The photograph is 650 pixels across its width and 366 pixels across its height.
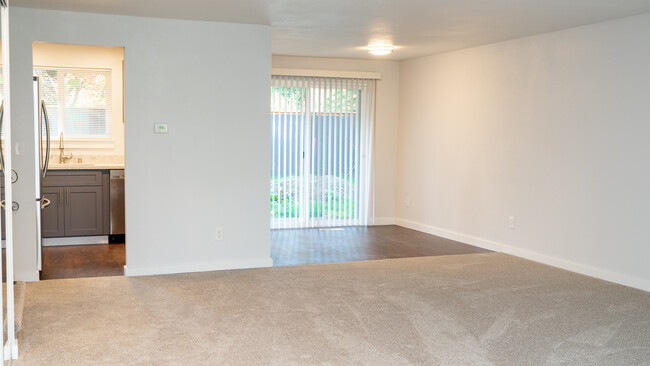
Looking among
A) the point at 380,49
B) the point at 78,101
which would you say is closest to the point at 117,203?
the point at 78,101

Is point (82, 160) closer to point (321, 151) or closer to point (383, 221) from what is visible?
point (321, 151)

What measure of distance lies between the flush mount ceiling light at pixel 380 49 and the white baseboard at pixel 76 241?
3683 millimetres

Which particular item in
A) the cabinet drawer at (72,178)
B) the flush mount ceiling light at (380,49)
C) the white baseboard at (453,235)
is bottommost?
the white baseboard at (453,235)

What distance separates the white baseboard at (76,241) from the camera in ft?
21.2

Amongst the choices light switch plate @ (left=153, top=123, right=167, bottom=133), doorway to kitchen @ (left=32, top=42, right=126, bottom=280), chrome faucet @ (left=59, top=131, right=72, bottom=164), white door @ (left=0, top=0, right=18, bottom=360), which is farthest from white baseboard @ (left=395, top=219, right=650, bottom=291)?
white door @ (left=0, top=0, right=18, bottom=360)

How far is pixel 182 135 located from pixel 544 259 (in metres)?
3.61

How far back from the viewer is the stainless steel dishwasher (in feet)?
21.5

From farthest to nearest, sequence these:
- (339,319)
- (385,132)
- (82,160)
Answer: (385,132) < (82,160) < (339,319)

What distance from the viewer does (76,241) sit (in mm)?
6551

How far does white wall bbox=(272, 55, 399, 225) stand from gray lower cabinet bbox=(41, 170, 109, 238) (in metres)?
3.38

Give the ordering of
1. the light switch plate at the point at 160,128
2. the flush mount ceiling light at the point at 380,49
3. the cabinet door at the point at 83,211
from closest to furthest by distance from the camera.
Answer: the light switch plate at the point at 160,128 < the cabinet door at the point at 83,211 < the flush mount ceiling light at the point at 380,49

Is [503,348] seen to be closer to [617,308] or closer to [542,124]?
[617,308]

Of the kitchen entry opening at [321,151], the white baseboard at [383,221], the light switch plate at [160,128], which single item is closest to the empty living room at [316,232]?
the light switch plate at [160,128]

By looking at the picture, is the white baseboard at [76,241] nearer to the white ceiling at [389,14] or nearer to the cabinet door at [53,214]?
the cabinet door at [53,214]
